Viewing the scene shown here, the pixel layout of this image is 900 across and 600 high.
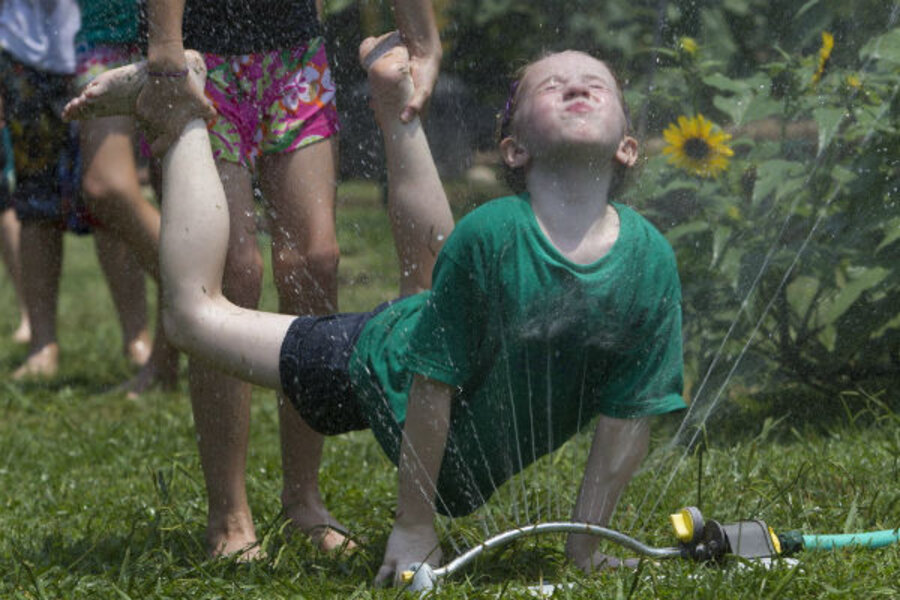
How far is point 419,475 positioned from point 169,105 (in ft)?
2.43

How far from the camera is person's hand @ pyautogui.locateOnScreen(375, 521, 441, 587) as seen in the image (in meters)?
2.19

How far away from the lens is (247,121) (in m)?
2.51

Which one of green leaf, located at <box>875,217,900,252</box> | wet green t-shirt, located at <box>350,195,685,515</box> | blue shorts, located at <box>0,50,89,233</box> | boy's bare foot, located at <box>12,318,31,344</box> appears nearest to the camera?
wet green t-shirt, located at <box>350,195,685,515</box>

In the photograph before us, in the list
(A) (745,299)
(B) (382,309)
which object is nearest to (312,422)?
(B) (382,309)

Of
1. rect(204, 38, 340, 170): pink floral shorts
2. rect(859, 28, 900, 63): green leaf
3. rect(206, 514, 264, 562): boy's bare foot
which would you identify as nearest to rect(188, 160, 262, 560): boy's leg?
rect(206, 514, 264, 562): boy's bare foot

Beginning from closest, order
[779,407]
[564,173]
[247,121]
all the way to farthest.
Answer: [564,173]
[247,121]
[779,407]

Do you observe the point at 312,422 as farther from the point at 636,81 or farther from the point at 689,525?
the point at 636,81

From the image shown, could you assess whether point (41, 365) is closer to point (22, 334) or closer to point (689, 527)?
point (22, 334)

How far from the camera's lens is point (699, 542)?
7.24ft

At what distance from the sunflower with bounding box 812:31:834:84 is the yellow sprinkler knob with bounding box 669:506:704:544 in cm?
96

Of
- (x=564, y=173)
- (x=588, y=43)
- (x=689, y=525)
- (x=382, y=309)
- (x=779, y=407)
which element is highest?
(x=588, y=43)

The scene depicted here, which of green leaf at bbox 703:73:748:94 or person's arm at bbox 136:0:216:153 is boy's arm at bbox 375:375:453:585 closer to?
person's arm at bbox 136:0:216:153

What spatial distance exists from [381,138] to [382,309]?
0.29 metres

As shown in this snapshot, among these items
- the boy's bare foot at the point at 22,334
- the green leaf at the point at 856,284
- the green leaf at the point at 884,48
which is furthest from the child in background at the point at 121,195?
the green leaf at the point at 856,284
